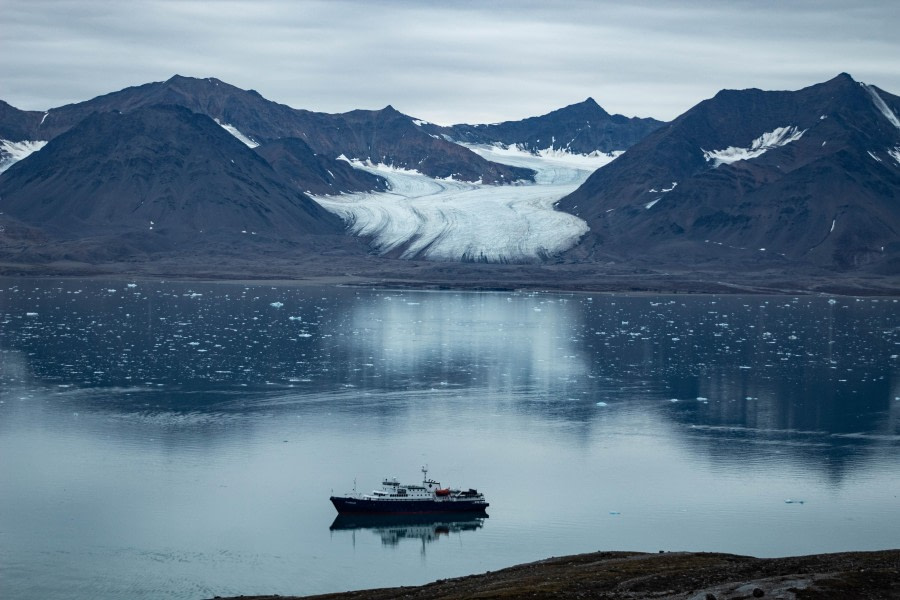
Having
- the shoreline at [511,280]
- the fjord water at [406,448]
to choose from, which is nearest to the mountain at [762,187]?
the shoreline at [511,280]

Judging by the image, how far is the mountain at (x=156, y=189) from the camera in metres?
162

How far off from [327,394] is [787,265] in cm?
10590

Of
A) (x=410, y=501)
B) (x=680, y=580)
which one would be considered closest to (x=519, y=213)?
(x=410, y=501)

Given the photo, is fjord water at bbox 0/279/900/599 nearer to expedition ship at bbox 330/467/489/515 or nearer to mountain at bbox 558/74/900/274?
expedition ship at bbox 330/467/489/515

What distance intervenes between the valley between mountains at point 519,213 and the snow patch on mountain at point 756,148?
1.49 feet

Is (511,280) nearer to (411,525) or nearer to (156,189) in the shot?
(156,189)

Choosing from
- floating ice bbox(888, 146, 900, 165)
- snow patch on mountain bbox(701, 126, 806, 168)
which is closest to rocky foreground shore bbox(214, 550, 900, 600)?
floating ice bbox(888, 146, 900, 165)

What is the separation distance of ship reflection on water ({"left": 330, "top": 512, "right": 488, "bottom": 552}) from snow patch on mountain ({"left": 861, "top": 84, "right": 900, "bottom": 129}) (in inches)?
6633

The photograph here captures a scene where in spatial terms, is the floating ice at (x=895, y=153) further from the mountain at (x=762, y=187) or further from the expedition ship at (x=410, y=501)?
the expedition ship at (x=410, y=501)

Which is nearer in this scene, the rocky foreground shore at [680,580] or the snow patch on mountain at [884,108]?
the rocky foreground shore at [680,580]

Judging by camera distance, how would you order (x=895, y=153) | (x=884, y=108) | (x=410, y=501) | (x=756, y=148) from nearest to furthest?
(x=410, y=501), (x=895, y=153), (x=884, y=108), (x=756, y=148)

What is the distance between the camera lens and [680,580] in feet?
71.3

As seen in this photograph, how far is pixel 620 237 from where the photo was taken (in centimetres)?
16200

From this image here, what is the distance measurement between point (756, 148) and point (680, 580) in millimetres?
174559
